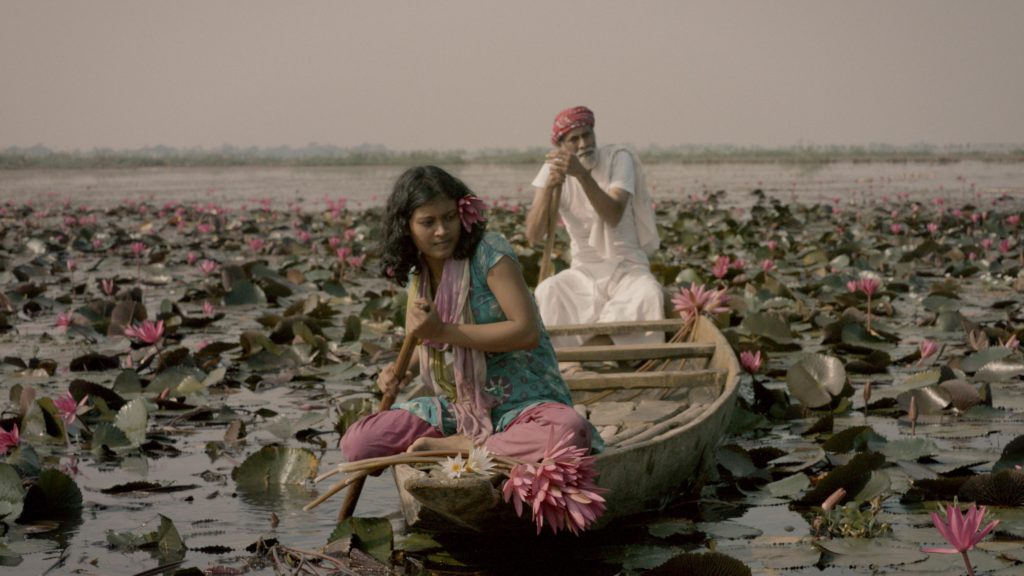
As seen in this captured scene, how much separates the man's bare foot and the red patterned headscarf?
8.57 ft

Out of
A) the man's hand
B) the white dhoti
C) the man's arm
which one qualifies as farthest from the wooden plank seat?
the man's hand

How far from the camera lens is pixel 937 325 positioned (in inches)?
300

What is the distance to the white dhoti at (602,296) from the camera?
5.99 m

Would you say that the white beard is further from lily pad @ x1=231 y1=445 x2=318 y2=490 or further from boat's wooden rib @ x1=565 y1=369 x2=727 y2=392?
lily pad @ x1=231 y1=445 x2=318 y2=490

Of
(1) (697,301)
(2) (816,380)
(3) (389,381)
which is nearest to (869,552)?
(3) (389,381)

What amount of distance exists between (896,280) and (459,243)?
688 centimetres

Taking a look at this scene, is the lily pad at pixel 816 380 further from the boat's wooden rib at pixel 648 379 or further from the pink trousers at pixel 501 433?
the pink trousers at pixel 501 433

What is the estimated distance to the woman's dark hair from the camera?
343cm

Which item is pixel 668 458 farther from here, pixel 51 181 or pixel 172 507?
pixel 51 181

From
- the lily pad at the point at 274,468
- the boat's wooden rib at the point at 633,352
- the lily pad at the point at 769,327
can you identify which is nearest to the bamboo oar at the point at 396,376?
the lily pad at the point at 274,468

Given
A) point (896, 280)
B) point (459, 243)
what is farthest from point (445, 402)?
point (896, 280)

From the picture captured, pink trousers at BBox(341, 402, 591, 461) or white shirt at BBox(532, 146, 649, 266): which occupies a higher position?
white shirt at BBox(532, 146, 649, 266)

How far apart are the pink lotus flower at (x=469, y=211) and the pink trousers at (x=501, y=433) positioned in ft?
1.98

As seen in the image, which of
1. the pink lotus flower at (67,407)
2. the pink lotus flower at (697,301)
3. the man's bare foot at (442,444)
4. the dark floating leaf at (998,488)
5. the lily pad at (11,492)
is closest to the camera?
the man's bare foot at (442,444)
